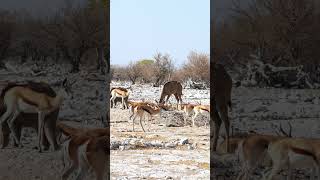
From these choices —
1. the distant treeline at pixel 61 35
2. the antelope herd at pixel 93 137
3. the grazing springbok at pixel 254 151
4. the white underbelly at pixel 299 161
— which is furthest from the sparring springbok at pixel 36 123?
the white underbelly at pixel 299 161

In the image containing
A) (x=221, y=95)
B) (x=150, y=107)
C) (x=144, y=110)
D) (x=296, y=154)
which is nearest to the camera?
(x=296, y=154)

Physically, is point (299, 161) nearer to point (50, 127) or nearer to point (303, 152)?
point (303, 152)

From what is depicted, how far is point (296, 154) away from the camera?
13.0 ft

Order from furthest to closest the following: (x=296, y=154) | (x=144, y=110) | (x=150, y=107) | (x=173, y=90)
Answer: (x=173, y=90) → (x=150, y=107) → (x=144, y=110) → (x=296, y=154)

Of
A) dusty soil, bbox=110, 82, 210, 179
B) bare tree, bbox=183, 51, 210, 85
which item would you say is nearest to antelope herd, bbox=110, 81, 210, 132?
dusty soil, bbox=110, 82, 210, 179

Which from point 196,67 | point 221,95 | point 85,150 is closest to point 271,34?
point 221,95

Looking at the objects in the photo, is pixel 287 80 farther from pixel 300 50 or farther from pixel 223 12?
pixel 223 12

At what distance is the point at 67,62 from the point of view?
407 cm

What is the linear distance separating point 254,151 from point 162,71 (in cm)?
1798

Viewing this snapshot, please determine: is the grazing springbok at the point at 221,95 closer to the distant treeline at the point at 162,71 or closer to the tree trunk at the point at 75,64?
the tree trunk at the point at 75,64

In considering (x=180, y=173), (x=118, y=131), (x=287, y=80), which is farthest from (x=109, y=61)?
(x=118, y=131)

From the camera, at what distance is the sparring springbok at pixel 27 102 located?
402cm

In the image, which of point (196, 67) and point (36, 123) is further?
point (196, 67)

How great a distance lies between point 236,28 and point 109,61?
3.00 ft
